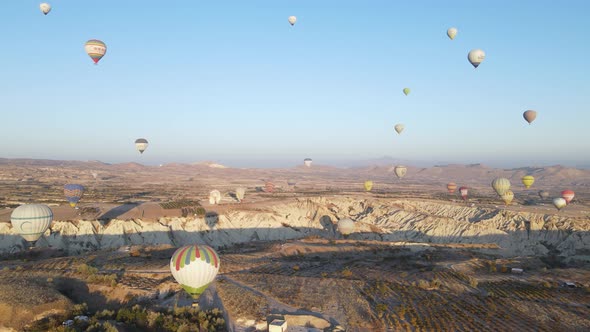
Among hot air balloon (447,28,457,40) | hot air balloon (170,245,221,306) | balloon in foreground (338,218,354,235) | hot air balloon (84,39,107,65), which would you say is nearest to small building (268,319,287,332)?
hot air balloon (170,245,221,306)

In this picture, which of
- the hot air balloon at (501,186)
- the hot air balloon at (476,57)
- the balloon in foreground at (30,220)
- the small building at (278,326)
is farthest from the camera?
the hot air balloon at (501,186)

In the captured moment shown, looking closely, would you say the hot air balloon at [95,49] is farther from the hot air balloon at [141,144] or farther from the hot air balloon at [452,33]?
the hot air balloon at [452,33]

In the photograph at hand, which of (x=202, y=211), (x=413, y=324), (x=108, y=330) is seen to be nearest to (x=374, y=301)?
(x=413, y=324)

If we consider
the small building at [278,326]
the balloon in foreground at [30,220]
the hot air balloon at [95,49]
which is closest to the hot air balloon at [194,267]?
the small building at [278,326]

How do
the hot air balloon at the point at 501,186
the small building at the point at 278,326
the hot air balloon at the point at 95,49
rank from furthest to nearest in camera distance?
1. the hot air balloon at the point at 501,186
2. the hot air balloon at the point at 95,49
3. the small building at the point at 278,326

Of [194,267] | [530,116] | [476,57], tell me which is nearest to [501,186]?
[530,116]

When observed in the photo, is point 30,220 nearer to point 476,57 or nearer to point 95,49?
point 95,49

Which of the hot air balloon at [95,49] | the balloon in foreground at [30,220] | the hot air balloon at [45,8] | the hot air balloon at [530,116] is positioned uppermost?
the hot air balloon at [45,8]
